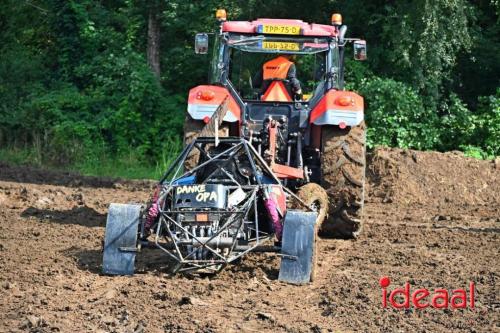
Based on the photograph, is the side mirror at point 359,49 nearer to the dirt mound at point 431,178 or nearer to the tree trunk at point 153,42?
the dirt mound at point 431,178

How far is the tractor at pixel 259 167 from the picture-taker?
8625 millimetres

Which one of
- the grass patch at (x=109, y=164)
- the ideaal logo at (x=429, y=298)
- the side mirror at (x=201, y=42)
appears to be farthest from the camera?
the grass patch at (x=109, y=164)

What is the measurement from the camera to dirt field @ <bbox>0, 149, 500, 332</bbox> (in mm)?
7035

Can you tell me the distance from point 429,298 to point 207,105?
4.08 meters

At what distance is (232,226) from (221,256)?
38 cm

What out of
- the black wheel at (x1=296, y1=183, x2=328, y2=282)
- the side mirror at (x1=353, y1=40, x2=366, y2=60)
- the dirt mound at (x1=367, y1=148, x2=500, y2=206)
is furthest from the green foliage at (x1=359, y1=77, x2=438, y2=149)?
the black wheel at (x1=296, y1=183, x2=328, y2=282)

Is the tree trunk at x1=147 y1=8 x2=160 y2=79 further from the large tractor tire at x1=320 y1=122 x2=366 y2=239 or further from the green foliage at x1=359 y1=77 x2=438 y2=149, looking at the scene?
the large tractor tire at x1=320 y1=122 x2=366 y2=239

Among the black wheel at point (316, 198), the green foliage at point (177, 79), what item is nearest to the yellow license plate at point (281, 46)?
the black wheel at point (316, 198)

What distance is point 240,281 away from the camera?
8.48 metres

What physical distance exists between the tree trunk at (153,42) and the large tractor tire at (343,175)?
10.7 m

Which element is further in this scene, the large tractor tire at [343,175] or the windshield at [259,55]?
the windshield at [259,55]

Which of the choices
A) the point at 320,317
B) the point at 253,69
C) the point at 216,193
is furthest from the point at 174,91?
the point at 320,317

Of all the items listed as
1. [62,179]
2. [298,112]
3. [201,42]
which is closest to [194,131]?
[298,112]

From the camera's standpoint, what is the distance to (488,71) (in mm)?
21016
